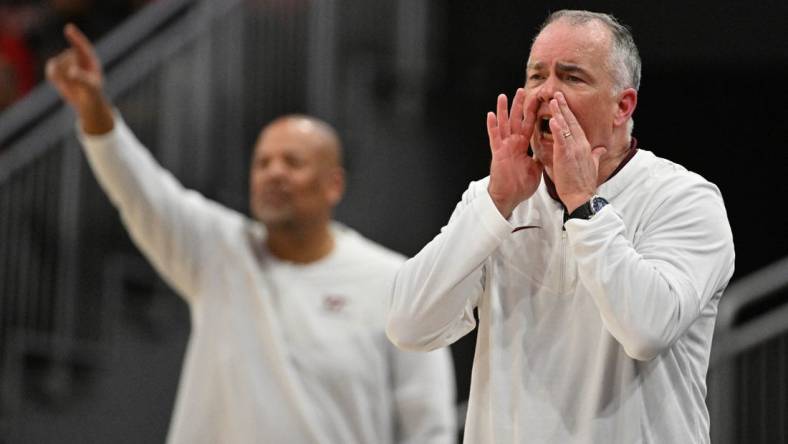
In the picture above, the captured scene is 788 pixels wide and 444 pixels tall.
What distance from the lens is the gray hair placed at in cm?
319

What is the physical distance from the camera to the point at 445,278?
311cm

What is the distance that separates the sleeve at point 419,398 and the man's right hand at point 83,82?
4.35 ft

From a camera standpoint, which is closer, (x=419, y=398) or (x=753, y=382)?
(x=419, y=398)

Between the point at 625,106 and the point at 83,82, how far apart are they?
2466mm

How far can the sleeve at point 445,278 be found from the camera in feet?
10.1

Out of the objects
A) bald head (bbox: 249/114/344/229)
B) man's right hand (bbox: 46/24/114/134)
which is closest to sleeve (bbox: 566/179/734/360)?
bald head (bbox: 249/114/344/229)

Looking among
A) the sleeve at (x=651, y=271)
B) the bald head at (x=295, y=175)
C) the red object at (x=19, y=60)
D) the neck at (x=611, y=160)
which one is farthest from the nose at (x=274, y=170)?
the red object at (x=19, y=60)

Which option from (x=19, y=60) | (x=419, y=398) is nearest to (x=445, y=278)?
(x=419, y=398)

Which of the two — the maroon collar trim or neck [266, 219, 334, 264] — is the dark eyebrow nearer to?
the maroon collar trim

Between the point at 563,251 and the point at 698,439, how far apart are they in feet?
1.63

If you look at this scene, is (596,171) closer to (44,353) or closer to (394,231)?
(44,353)

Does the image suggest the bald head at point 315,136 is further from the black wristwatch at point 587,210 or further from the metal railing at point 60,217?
the black wristwatch at point 587,210

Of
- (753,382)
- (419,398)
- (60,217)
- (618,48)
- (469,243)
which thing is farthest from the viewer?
(60,217)

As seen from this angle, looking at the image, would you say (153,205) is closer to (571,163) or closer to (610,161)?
(610,161)
